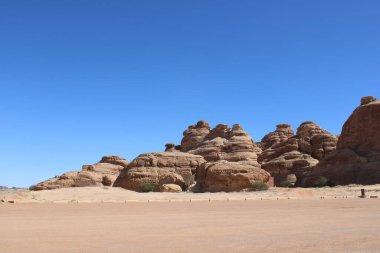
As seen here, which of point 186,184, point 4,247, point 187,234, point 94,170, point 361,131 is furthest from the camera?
point 94,170

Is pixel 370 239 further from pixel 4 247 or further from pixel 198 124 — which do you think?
pixel 198 124

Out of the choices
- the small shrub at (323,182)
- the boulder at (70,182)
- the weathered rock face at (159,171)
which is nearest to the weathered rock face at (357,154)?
the small shrub at (323,182)

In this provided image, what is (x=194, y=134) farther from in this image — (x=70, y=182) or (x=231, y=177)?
(x=231, y=177)

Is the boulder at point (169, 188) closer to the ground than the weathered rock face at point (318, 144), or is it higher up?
closer to the ground

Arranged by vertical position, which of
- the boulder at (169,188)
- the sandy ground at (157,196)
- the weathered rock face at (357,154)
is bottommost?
the sandy ground at (157,196)

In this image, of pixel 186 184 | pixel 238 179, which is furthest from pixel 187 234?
pixel 186 184

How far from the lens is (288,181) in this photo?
5978 cm

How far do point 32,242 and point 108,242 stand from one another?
4.48ft

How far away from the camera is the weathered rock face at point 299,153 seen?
64688 mm

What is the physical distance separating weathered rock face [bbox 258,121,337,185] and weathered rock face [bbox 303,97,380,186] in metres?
6.40

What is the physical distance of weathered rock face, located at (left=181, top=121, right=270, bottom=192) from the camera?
4031 cm

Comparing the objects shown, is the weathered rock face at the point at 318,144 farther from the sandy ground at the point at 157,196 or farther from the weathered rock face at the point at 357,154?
the sandy ground at the point at 157,196

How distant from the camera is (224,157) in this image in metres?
66.0

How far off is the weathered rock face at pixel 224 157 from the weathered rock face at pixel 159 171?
202cm
